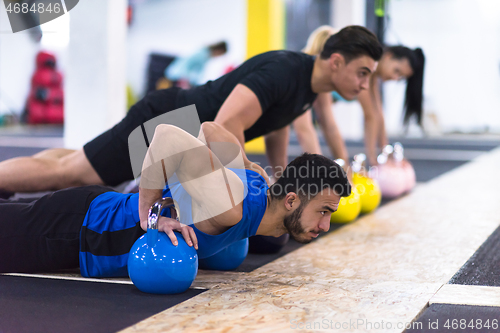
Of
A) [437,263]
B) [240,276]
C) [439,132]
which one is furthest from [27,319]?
[439,132]

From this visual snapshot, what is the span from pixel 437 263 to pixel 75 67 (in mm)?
3656

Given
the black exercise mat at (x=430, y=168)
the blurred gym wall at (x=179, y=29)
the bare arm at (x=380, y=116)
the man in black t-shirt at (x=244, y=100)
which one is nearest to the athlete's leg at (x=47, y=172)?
the man in black t-shirt at (x=244, y=100)

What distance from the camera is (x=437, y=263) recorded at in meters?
2.42

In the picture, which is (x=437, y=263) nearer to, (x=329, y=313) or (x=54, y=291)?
(x=329, y=313)

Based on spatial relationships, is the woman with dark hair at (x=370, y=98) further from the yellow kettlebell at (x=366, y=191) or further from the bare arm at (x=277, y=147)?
the yellow kettlebell at (x=366, y=191)

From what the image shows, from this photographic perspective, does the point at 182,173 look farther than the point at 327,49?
No

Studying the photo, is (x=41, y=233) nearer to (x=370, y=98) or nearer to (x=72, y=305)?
(x=72, y=305)

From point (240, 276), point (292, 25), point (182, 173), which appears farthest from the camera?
point (292, 25)

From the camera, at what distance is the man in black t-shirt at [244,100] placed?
8.48 feet

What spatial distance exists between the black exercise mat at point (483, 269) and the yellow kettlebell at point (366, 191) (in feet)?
3.23

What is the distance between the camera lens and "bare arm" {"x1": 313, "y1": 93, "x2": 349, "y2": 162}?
4.07m

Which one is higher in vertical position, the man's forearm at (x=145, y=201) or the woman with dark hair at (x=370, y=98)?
the woman with dark hair at (x=370, y=98)

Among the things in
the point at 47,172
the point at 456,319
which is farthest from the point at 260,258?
the point at 47,172

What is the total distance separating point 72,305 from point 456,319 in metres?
1.31
